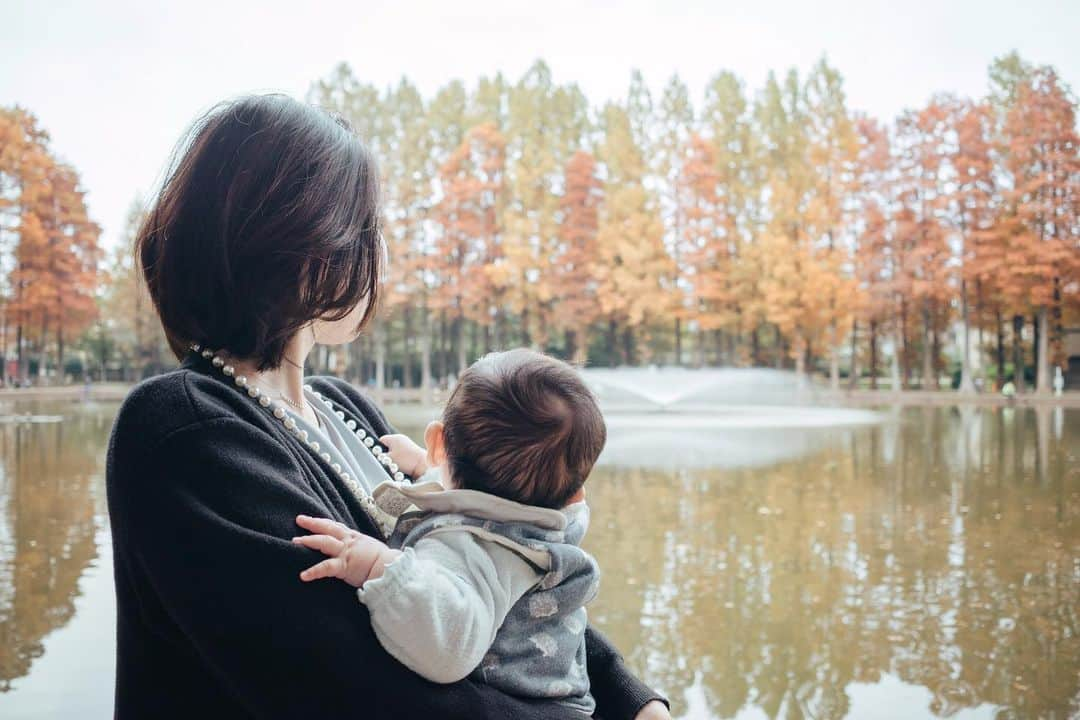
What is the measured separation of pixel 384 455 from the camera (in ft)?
3.15

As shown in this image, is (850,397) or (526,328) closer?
(850,397)

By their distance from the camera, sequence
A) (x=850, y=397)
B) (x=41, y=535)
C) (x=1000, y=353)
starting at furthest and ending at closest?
(x=850, y=397) → (x=1000, y=353) → (x=41, y=535)

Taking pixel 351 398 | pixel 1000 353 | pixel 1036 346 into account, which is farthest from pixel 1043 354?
pixel 351 398

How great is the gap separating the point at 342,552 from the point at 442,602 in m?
0.08

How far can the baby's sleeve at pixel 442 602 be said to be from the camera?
0.66 meters

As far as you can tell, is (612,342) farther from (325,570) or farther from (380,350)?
(325,570)

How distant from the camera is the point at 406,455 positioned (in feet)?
3.23

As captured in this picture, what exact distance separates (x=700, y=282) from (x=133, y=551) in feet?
58.6

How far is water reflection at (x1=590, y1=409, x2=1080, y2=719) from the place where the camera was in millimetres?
2904

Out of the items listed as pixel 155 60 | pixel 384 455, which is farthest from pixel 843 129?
pixel 384 455

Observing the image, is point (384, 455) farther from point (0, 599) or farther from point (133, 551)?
point (0, 599)

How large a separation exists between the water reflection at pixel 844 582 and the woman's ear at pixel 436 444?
2.12 metres

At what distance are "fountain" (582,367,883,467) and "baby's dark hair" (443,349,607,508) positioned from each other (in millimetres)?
2069

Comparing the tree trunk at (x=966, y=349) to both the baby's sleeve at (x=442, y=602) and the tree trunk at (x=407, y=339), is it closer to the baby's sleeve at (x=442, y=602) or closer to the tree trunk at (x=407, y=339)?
the tree trunk at (x=407, y=339)
